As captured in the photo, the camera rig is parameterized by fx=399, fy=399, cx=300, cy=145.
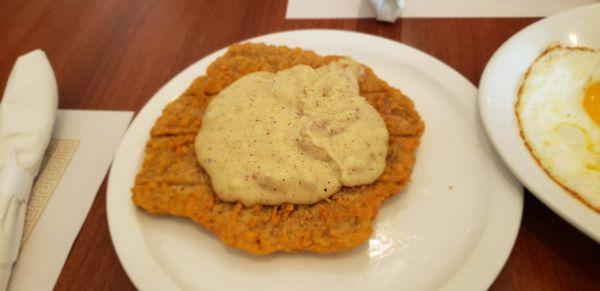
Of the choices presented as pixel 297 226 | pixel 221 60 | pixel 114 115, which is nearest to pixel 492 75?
pixel 297 226

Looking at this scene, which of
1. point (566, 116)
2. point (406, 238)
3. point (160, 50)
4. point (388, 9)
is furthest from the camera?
point (160, 50)

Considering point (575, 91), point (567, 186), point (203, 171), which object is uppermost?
point (575, 91)

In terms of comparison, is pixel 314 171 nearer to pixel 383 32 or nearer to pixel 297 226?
pixel 297 226

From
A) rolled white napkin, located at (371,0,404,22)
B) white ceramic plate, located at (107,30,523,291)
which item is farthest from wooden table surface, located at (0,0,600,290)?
white ceramic plate, located at (107,30,523,291)

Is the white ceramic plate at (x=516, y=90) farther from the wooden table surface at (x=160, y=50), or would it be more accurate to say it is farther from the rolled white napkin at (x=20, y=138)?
the rolled white napkin at (x=20, y=138)

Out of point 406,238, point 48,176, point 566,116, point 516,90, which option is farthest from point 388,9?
point 48,176

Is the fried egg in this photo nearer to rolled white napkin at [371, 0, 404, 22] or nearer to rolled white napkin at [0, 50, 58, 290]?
rolled white napkin at [371, 0, 404, 22]

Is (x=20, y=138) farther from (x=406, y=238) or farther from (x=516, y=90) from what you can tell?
(x=516, y=90)
